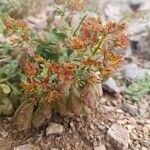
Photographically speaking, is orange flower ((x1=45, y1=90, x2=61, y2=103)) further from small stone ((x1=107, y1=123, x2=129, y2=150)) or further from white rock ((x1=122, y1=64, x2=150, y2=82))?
white rock ((x1=122, y1=64, x2=150, y2=82))

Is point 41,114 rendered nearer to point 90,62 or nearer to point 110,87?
point 90,62

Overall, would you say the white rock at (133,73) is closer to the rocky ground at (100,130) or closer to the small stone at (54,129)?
the rocky ground at (100,130)

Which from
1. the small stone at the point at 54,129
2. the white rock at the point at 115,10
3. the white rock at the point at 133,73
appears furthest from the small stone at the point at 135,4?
the small stone at the point at 54,129

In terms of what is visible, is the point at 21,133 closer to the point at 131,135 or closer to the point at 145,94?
the point at 131,135

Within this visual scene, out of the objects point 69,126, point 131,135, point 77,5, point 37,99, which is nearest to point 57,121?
point 69,126

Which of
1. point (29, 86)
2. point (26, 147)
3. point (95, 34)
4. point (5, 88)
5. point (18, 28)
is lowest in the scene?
point (26, 147)

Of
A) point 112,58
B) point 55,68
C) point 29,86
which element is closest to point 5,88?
point 29,86
